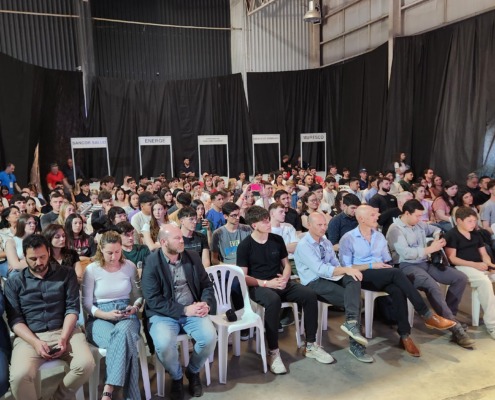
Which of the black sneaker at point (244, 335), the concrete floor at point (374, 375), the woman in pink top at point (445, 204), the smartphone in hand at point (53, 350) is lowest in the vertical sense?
the concrete floor at point (374, 375)

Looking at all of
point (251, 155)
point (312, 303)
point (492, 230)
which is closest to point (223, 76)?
point (251, 155)

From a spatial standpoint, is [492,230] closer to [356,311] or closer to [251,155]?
[356,311]

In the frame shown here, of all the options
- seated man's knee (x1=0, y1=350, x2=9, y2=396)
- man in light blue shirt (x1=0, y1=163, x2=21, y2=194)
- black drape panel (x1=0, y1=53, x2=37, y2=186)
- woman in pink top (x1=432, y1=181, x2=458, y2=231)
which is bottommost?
seated man's knee (x1=0, y1=350, x2=9, y2=396)

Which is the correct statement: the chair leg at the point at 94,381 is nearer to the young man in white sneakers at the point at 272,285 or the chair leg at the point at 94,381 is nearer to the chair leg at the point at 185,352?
the chair leg at the point at 185,352

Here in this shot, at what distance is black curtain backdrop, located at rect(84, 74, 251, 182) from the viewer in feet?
38.0

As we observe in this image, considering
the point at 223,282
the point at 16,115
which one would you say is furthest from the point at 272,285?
the point at 16,115

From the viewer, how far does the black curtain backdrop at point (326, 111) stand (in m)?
11.3

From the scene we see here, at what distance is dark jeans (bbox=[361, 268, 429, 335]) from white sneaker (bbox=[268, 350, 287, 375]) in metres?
0.92

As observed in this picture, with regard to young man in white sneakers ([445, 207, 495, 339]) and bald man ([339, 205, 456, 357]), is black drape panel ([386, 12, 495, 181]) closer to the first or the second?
young man in white sneakers ([445, 207, 495, 339])

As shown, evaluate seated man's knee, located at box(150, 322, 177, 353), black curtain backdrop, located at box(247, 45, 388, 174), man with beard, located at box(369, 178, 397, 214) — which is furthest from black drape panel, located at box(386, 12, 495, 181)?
seated man's knee, located at box(150, 322, 177, 353)

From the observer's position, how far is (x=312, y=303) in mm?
3197

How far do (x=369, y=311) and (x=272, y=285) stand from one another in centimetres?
87

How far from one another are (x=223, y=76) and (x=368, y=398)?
11010 millimetres

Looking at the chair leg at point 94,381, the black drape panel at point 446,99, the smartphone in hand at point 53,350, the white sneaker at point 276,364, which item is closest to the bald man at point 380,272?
the white sneaker at point 276,364
